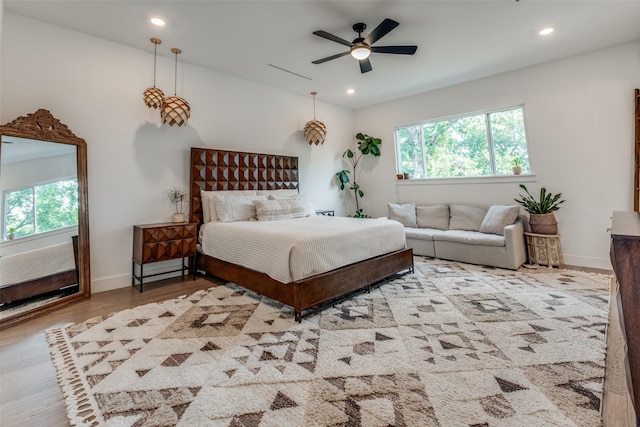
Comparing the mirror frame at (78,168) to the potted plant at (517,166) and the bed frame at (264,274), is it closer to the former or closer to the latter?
the bed frame at (264,274)

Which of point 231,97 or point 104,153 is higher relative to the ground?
point 231,97

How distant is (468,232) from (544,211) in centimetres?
103

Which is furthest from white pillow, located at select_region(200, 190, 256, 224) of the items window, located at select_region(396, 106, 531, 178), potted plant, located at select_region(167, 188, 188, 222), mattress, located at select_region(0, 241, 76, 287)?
window, located at select_region(396, 106, 531, 178)

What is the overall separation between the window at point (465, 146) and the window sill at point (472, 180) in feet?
0.44

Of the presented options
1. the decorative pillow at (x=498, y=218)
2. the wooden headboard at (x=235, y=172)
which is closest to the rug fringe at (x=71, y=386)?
the wooden headboard at (x=235, y=172)

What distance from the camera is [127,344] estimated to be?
2047 mm

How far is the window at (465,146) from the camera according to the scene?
4559 millimetres

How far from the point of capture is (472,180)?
4867 millimetres

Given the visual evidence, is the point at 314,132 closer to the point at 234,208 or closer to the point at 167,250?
the point at 234,208

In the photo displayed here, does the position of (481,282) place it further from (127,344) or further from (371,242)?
(127,344)

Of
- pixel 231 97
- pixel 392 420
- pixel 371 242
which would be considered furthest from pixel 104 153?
pixel 392 420

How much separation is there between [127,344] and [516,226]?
15.6 ft

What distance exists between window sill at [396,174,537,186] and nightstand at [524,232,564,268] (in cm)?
98

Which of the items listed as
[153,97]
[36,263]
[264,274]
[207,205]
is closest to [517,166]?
[264,274]
